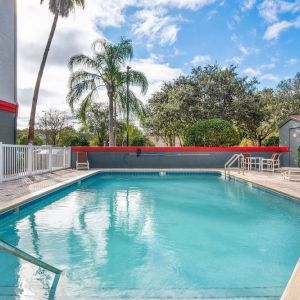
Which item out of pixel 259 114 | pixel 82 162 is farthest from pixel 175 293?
pixel 259 114

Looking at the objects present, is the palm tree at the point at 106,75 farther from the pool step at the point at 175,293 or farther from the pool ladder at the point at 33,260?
the pool step at the point at 175,293

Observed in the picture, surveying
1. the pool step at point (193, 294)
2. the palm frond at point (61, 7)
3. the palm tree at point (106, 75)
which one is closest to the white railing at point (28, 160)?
the palm tree at point (106, 75)

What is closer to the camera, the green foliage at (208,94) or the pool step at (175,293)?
the pool step at (175,293)

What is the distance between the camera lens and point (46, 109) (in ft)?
130

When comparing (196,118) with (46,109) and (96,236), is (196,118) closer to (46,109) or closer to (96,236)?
(96,236)

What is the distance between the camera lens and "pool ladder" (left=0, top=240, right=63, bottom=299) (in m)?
2.72

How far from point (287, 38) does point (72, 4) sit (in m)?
12.2

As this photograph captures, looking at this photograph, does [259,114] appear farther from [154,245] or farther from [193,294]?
[193,294]

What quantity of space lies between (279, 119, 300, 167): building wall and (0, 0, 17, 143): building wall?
1298 centimetres

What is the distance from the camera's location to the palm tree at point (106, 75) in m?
17.2

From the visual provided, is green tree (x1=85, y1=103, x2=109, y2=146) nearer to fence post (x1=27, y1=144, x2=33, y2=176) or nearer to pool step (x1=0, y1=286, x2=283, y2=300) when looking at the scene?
fence post (x1=27, y1=144, x2=33, y2=176)

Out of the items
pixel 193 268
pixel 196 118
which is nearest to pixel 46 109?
pixel 196 118

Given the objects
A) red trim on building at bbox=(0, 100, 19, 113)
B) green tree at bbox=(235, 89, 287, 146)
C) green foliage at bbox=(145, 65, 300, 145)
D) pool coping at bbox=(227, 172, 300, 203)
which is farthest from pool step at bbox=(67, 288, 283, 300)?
green tree at bbox=(235, 89, 287, 146)

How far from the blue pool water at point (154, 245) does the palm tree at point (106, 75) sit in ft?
30.1
